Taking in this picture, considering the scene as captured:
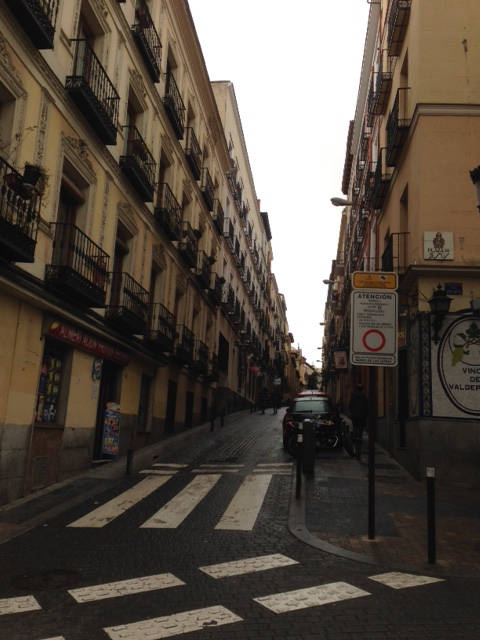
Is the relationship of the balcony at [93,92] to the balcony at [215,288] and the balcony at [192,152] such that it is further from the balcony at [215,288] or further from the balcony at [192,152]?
the balcony at [215,288]

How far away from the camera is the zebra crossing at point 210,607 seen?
4203 millimetres

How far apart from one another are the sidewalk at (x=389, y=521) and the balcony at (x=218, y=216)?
665 inches

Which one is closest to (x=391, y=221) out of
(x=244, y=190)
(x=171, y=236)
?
(x=171, y=236)

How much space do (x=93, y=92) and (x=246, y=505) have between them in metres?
8.57

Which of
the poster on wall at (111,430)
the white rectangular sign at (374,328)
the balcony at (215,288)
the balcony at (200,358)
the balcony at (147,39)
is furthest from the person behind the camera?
the balcony at (215,288)

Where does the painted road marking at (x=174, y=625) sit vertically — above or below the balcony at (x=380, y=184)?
below

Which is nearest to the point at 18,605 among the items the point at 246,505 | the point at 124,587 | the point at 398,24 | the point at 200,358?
the point at 124,587

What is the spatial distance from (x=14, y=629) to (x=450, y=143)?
12.3 metres

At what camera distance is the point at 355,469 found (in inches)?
496

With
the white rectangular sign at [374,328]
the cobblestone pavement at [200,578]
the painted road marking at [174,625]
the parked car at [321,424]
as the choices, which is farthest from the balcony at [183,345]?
the painted road marking at [174,625]

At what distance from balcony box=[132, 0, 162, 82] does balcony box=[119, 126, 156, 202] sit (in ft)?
7.06

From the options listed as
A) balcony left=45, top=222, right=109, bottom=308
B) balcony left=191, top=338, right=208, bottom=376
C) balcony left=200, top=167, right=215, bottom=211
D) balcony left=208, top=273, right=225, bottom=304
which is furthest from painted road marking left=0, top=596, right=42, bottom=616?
balcony left=208, top=273, right=225, bottom=304

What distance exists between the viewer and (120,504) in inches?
360

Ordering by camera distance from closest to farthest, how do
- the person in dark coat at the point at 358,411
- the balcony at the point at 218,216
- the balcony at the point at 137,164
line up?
the balcony at the point at 137,164, the person in dark coat at the point at 358,411, the balcony at the point at 218,216
